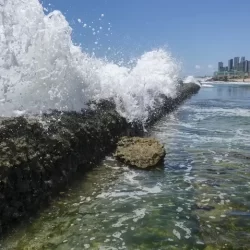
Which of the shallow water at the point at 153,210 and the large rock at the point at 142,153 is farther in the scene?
the large rock at the point at 142,153

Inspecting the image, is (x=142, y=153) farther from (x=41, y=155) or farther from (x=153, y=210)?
Result: (x=41, y=155)

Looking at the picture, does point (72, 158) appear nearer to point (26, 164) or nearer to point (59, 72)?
point (26, 164)

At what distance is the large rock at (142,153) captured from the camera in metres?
6.61

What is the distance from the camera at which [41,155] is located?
15.8 ft

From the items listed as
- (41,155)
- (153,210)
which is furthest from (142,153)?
(41,155)

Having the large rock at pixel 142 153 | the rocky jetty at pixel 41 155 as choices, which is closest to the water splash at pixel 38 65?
the rocky jetty at pixel 41 155

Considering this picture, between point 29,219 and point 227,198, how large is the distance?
2.61 metres

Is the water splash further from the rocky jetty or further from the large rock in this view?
the large rock

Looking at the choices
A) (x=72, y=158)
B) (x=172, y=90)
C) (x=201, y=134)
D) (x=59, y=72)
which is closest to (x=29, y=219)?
(x=72, y=158)

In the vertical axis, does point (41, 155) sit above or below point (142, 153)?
above

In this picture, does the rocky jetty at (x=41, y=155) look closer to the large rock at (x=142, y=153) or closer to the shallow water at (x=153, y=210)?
the shallow water at (x=153, y=210)

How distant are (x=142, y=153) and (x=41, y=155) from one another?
7.93ft

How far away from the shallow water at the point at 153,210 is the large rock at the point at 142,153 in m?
0.18

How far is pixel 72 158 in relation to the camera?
575cm
